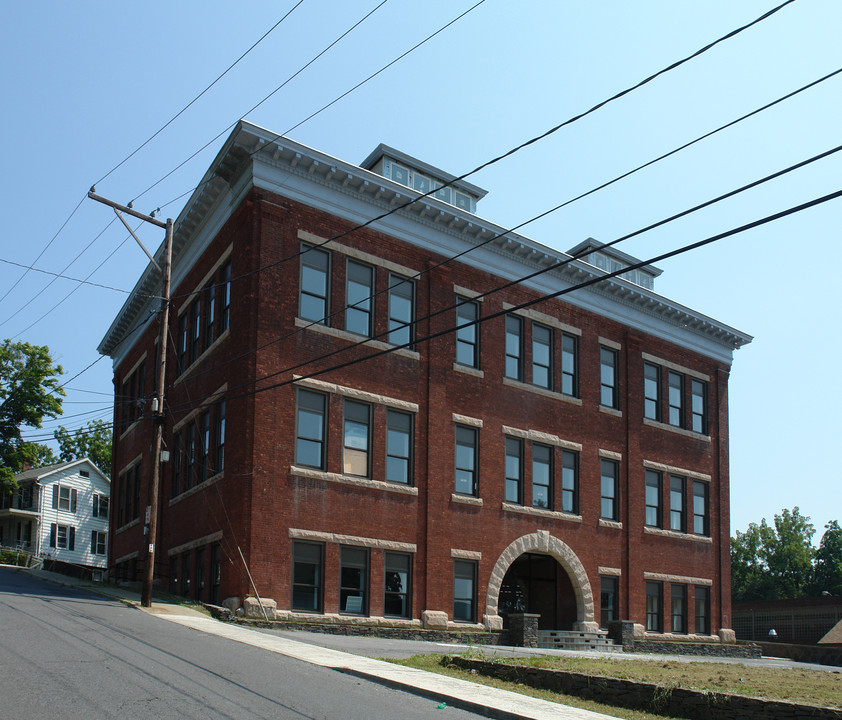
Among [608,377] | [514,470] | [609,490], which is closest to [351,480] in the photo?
[514,470]

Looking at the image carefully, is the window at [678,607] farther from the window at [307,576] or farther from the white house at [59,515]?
the white house at [59,515]

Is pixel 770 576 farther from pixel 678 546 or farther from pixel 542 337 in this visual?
pixel 542 337

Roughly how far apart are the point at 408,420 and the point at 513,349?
5.70 metres

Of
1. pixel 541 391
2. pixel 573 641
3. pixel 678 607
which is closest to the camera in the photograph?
pixel 573 641

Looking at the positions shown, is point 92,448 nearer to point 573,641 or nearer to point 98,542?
point 98,542

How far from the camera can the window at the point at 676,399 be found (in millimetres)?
39000

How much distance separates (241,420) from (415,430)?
221 inches

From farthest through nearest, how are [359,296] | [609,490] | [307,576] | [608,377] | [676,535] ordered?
[676,535]
[608,377]
[609,490]
[359,296]
[307,576]

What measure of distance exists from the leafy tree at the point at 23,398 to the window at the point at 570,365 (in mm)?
39118

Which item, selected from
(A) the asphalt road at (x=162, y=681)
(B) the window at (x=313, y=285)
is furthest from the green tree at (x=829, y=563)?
(A) the asphalt road at (x=162, y=681)

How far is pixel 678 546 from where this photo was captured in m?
37.6

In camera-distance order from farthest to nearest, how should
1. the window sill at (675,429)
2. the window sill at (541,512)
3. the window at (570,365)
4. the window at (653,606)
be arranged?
the window sill at (675,429)
the window at (653,606)
the window at (570,365)
the window sill at (541,512)

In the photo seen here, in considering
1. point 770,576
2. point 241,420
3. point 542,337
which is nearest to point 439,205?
point 542,337

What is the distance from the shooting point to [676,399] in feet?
129
